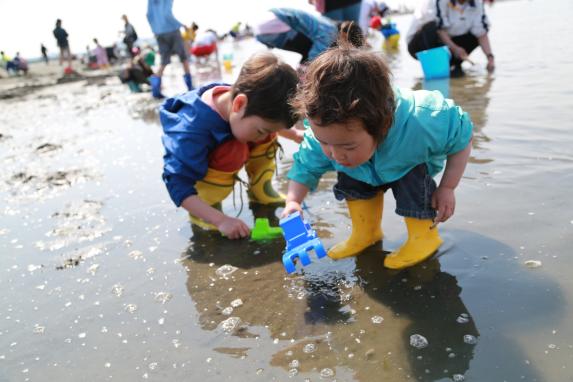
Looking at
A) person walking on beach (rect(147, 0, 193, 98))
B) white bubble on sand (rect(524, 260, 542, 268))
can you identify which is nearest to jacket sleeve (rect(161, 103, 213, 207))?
white bubble on sand (rect(524, 260, 542, 268))

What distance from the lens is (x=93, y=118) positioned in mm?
6262

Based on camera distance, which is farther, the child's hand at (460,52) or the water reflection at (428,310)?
the child's hand at (460,52)

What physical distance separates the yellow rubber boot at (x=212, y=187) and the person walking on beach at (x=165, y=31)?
15.9ft

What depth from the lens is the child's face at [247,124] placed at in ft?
7.05

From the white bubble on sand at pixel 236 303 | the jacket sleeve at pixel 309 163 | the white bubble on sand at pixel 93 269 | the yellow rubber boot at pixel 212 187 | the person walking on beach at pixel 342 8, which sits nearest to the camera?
the white bubble on sand at pixel 236 303

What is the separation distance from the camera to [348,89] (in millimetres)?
1413

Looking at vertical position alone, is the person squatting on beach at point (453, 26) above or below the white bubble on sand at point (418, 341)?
above

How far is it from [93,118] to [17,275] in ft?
15.0

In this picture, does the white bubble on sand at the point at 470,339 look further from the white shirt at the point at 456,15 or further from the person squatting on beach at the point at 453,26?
the white shirt at the point at 456,15

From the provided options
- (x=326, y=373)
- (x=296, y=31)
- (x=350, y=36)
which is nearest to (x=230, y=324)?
(x=326, y=373)

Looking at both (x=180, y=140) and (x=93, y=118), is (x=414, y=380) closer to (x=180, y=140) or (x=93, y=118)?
(x=180, y=140)

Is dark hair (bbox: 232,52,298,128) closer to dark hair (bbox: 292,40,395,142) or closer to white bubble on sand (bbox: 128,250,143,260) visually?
dark hair (bbox: 292,40,395,142)

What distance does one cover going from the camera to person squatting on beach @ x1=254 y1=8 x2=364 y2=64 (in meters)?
4.32

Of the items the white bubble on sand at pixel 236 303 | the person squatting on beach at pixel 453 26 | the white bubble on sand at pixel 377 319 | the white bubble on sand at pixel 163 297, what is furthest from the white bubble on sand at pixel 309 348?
the person squatting on beach at pixel 453 26
